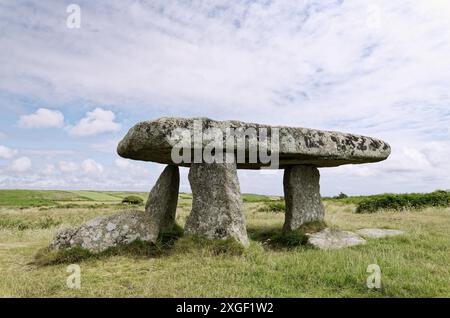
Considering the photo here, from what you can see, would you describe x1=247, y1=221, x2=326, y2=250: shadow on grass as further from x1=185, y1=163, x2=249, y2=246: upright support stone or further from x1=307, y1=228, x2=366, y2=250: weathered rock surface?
x1=185, y1=163, x2=249, y2=246: upright support stone

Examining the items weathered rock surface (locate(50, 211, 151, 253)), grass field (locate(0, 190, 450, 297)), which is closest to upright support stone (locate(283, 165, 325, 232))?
grass field (locate(0, 190, 450, 297))

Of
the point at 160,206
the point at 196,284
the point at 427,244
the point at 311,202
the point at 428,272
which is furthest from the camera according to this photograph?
the point at 311,202

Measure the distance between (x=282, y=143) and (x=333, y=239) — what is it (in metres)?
3.16

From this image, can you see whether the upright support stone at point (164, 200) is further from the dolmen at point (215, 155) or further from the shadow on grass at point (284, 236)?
the shadow on grass at point (284, 236)

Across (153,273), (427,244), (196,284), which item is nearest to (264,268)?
(196,284)

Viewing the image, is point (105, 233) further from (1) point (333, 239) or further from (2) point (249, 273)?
(1) point (333, 239)

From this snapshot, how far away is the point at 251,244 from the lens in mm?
9930

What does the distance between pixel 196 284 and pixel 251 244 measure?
3.39 metres

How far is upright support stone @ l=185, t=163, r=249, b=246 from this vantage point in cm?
966

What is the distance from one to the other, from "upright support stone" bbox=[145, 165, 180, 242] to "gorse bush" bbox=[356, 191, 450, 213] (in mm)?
14975

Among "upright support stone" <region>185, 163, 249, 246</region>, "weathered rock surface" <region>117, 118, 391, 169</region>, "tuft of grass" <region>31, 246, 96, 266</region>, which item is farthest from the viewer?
"upright support stone" <region>185, 163, 249, 246</region>

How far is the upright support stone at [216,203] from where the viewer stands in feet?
Answer: 31.7

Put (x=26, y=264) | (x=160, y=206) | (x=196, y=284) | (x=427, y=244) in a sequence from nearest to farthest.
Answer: (x=196, y=284), (x=26, y=264), (x=427, y=244), (x=160, y=206)
